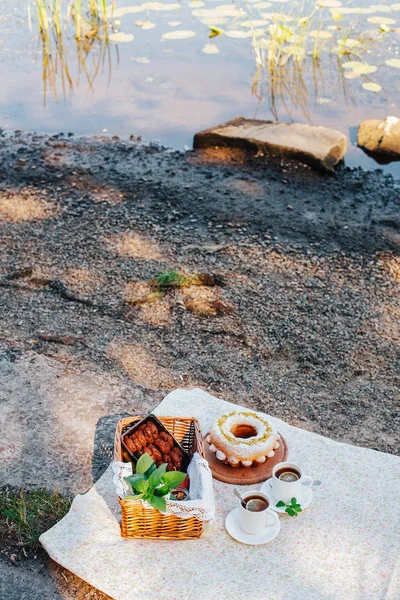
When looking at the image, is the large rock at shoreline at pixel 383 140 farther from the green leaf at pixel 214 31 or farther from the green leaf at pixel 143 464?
the green leaf at pixel 143 464

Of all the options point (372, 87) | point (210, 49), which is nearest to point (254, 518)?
point (372, 87)

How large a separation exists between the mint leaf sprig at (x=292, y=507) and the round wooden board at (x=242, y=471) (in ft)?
0.62

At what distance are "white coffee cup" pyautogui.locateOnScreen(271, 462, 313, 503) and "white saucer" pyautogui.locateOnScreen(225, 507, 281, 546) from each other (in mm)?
91

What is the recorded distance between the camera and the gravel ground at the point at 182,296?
3682mm

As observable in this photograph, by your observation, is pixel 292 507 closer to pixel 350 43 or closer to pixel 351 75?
pixel 351 75

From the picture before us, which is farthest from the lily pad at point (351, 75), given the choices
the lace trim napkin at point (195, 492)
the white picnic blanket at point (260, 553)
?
the lace trim napkin at point (195, 492)

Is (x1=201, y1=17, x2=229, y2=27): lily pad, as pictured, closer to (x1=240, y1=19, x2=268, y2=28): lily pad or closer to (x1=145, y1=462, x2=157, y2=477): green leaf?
(x1=240, y1=19, x2=268, y2=28): lily pad

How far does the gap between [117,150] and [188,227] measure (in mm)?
1883

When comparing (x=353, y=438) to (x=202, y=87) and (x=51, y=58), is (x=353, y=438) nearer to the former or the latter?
(x=202, y=87)

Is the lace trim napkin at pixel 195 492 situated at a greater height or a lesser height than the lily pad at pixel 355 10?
lesser

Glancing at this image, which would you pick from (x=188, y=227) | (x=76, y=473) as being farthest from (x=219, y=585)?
(x=188, y=227)

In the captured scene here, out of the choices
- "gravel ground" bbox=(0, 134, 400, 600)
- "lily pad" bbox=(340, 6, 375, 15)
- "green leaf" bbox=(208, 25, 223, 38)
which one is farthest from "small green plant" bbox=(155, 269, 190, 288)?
"lily pad" bbox=(340, 6, 375, 15)

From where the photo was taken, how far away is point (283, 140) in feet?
23.1

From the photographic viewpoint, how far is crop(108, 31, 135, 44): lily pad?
32.3 feet
